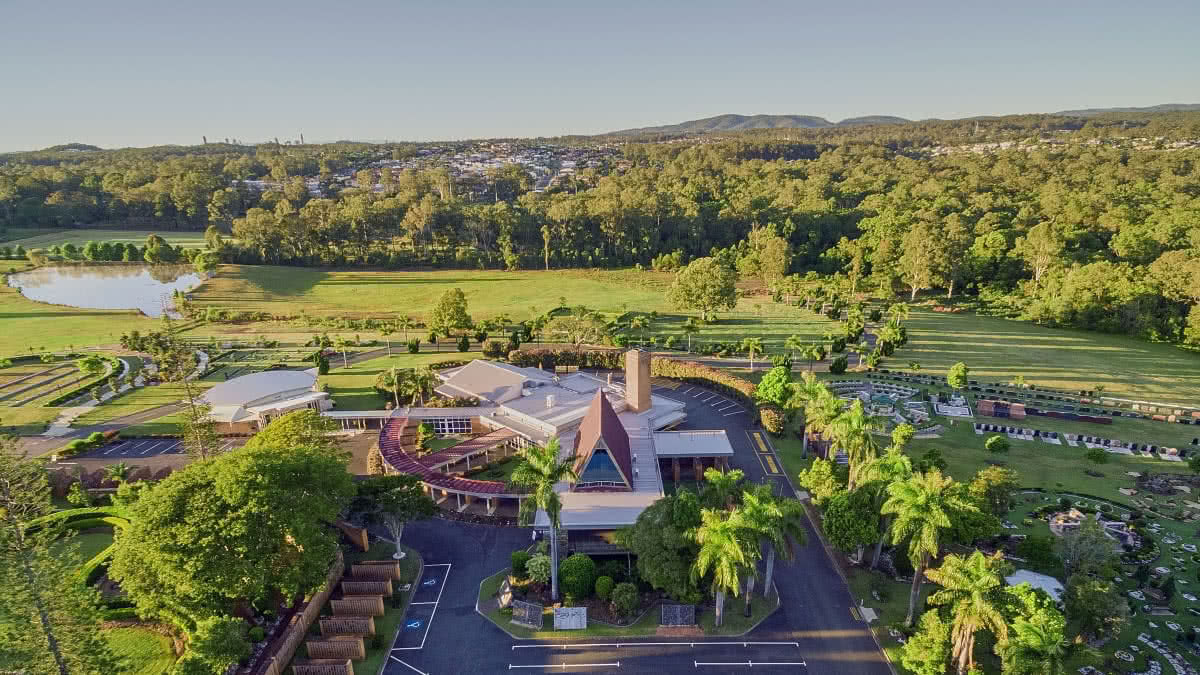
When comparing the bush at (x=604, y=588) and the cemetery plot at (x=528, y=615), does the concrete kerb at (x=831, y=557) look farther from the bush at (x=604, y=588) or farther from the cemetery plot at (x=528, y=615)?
the cemetery plot at (x=528, y=615)

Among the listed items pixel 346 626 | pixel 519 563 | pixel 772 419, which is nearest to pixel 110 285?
pixel 346 626

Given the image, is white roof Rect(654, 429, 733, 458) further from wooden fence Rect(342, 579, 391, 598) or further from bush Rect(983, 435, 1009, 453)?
wooden fence Rect(342, 579, 391, 598)

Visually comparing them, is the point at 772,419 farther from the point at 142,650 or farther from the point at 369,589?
the point at 142,650

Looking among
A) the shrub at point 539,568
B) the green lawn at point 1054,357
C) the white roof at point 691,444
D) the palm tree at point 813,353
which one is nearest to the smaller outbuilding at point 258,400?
the white roof at point 691,444

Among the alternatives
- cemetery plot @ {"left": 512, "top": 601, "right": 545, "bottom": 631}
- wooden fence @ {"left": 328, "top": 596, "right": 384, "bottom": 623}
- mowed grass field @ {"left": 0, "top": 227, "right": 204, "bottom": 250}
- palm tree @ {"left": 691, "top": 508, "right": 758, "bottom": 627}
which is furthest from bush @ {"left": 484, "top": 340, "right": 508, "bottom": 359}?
mowed grass field @ {"left": 0, "top": 227, "right": 204, "bottom": 250}

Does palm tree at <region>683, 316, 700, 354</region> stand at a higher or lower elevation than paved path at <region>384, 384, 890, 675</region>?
higher

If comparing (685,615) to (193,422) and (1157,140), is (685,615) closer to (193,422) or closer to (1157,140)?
(193,422)
